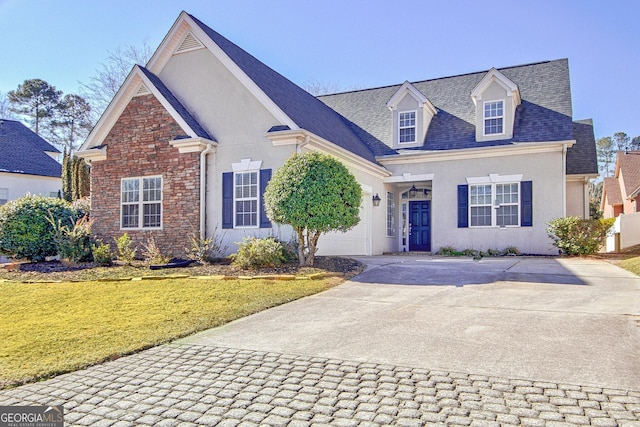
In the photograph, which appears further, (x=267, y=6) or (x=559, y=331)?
(x=267, y=6)

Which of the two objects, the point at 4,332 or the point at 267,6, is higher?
the point at 267,6

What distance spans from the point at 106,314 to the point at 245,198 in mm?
6737

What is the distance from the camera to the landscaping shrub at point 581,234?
46.7 feet

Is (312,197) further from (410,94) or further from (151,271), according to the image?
(410,94)

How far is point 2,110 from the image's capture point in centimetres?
4000

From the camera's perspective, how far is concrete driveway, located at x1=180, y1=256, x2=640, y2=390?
14.9 ft

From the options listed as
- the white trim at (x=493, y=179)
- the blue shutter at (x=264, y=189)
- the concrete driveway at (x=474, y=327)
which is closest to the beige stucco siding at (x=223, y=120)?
the blue shutter at (x=264, y=189)

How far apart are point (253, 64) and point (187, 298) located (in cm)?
967

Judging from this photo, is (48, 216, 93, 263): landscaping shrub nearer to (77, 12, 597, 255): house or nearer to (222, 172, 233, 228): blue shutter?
(77, 12, 597, 255): house

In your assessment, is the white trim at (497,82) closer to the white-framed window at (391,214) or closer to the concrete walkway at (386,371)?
the white-framed window at (391,214)

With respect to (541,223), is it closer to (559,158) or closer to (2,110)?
(559,158)

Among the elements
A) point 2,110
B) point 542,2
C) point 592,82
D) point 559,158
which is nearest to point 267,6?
point 542,2

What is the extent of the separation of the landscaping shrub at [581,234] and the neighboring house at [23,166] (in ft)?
85.4

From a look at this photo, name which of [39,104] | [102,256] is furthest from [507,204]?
[39,104]
